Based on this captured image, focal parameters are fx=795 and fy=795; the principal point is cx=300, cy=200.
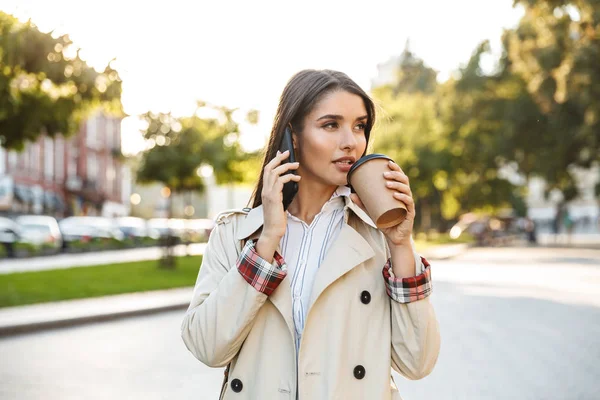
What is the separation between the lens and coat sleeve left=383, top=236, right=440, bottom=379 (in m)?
2.30

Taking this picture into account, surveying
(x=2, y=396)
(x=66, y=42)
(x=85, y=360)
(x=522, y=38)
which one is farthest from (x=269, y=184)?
(x=522, y=38)

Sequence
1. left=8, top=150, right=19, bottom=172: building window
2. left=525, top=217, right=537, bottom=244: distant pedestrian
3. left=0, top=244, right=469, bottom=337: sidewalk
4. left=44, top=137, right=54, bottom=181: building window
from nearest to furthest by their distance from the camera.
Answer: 1. left=0, top=244, right=469, bottom=337: sidewalk
2. left=8, top=150, right=19, bottom=172: building window
3. left=525, top=217, right=537, bottom=244: distant pedestrian
4. left=44, top=137, right=54, bottom=181: building window

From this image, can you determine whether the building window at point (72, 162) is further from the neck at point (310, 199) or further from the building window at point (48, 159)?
the neck at point (310, 199)

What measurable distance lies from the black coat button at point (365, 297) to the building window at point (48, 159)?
172 ft

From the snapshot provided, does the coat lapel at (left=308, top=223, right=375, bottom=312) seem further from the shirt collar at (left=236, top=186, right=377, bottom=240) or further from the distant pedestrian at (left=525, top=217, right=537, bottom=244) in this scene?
the distant pedestrian at (left=525, top=217, right=537, bottom=244)

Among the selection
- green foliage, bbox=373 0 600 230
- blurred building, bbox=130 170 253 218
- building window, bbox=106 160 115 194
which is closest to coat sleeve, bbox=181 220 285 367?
green foliage, bbox=373 0 600 230

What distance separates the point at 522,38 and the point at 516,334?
24.5 metres

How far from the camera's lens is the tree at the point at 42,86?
12.4 m

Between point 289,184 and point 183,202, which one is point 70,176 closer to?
point 183,202

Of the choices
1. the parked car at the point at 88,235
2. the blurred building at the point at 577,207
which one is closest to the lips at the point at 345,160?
the parked car at the point at 88,235

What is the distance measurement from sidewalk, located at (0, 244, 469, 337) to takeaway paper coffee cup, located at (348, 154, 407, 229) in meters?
9.39

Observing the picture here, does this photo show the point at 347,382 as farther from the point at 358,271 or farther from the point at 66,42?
the point at 66,42

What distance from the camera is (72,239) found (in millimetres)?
34469

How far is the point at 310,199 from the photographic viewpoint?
101 inches
